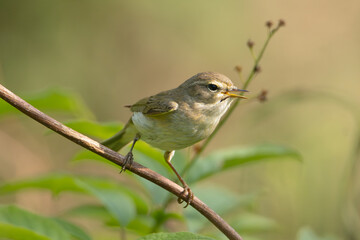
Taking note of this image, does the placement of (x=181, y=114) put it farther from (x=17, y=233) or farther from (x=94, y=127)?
(x=17, y=233)

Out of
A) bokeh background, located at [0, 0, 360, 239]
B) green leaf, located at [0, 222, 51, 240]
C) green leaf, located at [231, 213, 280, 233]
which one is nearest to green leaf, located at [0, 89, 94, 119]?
green leaf, located at [0, 222, 51, 240]

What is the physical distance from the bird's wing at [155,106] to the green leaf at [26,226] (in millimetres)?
1358

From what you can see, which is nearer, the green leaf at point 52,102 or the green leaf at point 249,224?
the green leaf at point 52,102

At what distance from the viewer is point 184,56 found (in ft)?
25.8

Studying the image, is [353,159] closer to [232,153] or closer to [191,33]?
[232,153]

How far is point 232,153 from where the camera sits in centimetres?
289

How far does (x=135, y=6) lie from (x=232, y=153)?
5353mm

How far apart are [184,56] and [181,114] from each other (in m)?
4.79

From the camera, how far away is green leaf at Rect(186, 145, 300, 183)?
281 centimetres

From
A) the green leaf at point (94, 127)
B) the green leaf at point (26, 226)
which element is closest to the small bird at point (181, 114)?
the green leaf at point (94, 127)

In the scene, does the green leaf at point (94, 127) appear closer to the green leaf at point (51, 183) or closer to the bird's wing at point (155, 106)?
the green leaf at point (51, 183)

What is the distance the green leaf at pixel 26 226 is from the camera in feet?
6.24

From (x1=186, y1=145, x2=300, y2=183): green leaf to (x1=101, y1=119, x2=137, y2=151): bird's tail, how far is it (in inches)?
26.4

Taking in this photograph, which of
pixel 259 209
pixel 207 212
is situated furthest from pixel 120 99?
pixel 207 212
